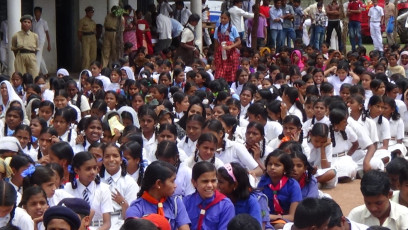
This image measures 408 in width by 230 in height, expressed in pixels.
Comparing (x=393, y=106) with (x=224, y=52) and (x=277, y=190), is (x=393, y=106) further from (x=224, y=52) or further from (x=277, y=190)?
(x=224, y=52)

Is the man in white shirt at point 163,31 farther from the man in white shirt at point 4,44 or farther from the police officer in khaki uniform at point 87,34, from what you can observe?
the man in white shirt at point 4,44

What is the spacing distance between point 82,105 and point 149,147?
264 cm

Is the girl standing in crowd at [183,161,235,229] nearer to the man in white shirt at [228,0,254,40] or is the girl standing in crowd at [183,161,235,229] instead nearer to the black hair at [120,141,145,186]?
the black hair at [120,141,145,186]

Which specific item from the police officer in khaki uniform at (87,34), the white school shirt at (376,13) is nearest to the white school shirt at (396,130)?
the police officer in khaki uniform at (87,34)

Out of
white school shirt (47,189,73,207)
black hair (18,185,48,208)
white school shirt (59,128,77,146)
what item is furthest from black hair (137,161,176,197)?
white school shirt (59,128,77,146)

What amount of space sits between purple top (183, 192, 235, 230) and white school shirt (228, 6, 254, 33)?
12.1m

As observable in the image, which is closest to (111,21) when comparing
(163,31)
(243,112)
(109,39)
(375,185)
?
(109,39)

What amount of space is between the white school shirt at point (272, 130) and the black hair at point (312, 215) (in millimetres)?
4436

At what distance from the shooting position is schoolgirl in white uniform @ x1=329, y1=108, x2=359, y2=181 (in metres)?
9.01

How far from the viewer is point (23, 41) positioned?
45.6 ft

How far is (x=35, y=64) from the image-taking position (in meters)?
14.1

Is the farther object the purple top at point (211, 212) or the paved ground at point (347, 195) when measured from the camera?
the paved ground at point (347, 195)

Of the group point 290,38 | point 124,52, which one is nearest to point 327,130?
point 124,52

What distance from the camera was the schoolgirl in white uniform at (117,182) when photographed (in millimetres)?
6669
